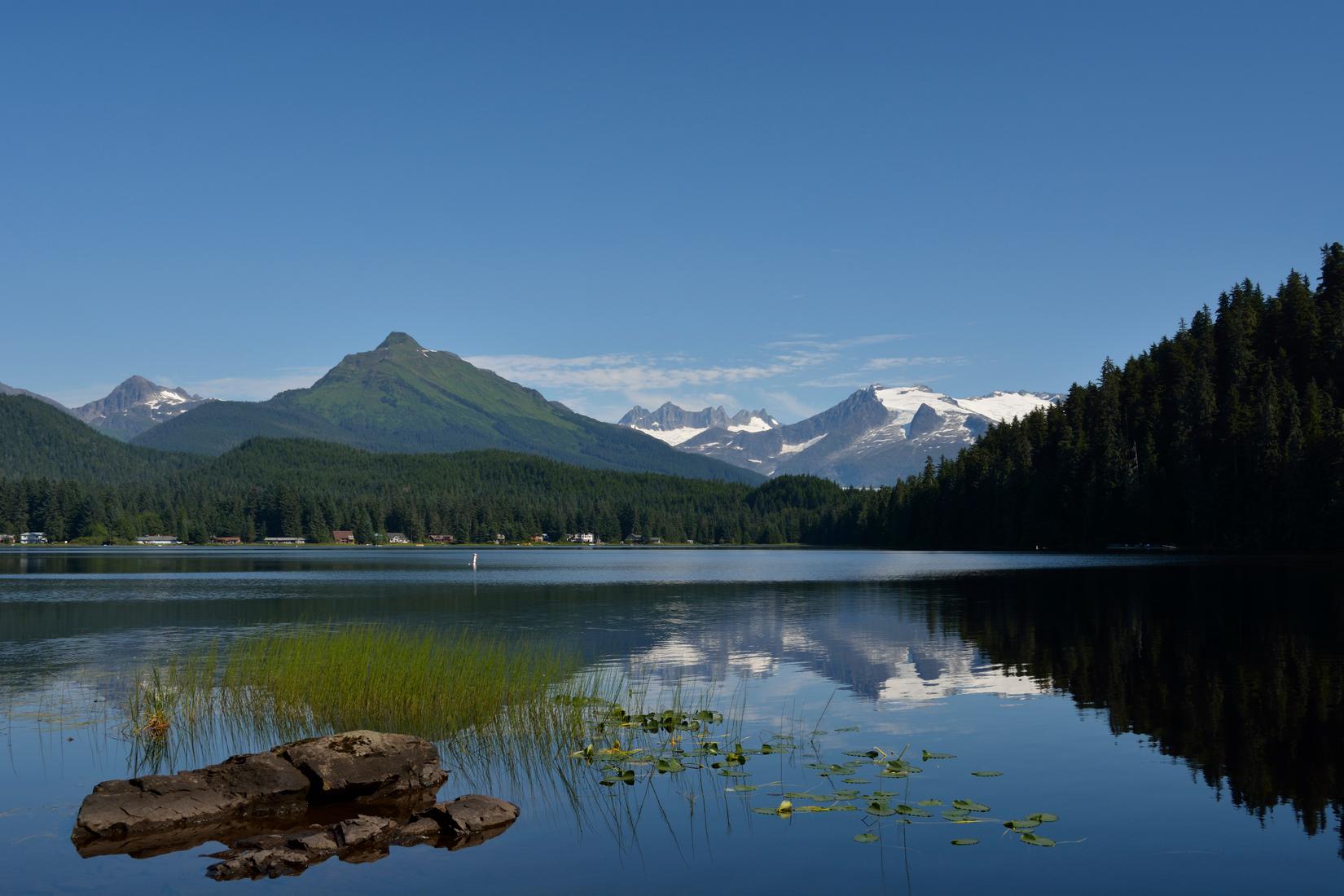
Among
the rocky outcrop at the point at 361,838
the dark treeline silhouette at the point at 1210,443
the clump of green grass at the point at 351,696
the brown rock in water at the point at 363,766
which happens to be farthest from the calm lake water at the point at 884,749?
the dark treeline silhouette at the point at 1210,443

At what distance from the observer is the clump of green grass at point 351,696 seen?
27266 millimetres

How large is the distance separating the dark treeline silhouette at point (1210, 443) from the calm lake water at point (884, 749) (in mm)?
71327

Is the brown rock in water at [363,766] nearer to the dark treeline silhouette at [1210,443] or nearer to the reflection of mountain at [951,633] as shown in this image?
the reflection of mountain at [951,633]

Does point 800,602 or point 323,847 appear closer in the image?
point 323,847

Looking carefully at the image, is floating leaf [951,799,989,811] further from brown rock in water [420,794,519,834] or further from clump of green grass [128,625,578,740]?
clump of green grass [128,625,578,740]

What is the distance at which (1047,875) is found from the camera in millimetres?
15656

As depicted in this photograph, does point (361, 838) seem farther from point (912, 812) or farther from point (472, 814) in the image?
point (912, 812)

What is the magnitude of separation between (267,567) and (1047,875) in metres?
137

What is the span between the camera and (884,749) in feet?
79.9

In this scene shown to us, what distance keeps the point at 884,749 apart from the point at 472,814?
10161 millimetres

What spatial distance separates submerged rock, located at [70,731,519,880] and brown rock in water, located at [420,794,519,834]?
0.06 feet

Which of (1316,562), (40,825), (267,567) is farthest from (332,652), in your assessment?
(267,567)

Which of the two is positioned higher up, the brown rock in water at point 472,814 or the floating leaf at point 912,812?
the brown rock in water at point 472,814

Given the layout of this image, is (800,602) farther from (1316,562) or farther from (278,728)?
(1316,562)
